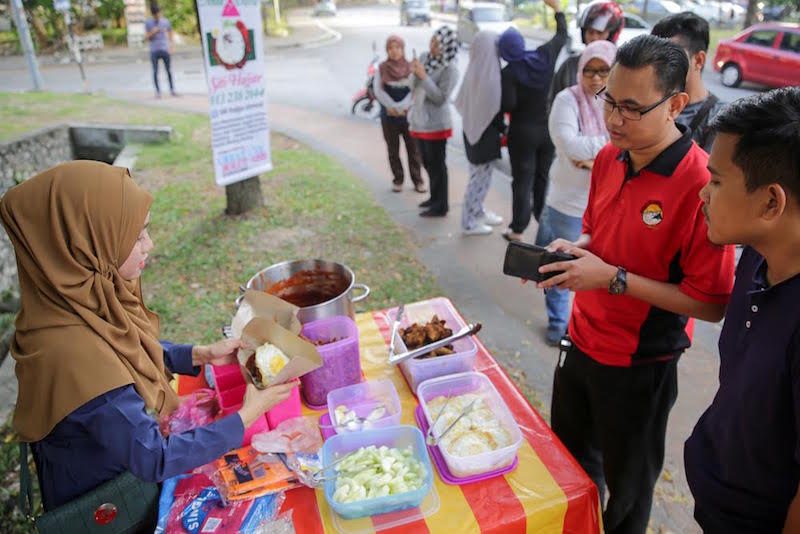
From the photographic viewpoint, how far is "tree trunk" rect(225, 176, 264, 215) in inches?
216

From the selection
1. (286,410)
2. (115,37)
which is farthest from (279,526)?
(115,37)

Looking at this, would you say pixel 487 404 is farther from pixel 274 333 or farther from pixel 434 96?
pixel 434 96

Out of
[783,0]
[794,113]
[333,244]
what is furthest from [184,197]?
[783,0]

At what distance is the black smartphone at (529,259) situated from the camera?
1662 millimetres

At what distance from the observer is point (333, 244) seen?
5086 mm

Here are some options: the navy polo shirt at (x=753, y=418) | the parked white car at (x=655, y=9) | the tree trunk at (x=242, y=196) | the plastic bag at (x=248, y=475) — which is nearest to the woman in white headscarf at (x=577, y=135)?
the navy polo shirt at (x=753, y=418)

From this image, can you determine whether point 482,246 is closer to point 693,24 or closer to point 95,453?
point 693,24

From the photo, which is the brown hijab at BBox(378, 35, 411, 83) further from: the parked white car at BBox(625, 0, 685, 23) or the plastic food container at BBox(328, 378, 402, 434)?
the parked white car at BBox(625, 0, 685, 23)

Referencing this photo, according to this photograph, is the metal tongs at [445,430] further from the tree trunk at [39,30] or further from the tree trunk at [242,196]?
the tree trunk at [39,30]

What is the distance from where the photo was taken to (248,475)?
147 centimetres

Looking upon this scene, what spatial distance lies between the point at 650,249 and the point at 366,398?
41.1 inches

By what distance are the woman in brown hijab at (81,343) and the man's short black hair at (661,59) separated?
4.96 ft

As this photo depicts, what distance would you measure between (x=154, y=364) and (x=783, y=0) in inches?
900

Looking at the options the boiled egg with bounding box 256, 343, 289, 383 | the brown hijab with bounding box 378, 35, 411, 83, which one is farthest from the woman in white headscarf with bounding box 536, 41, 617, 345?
→ the brown hijab with bounding box 378, 35, 411, 83
